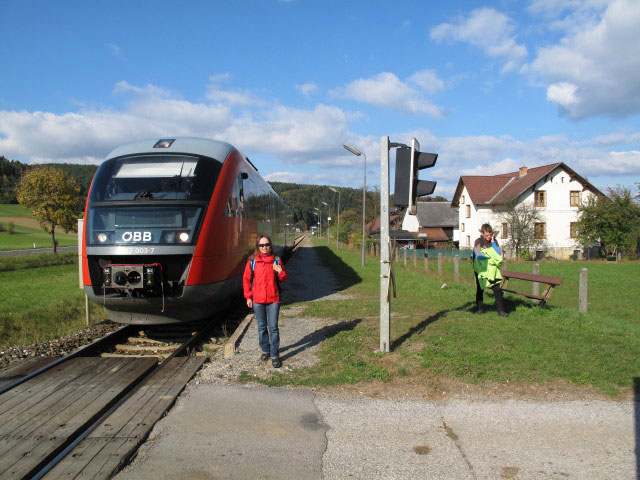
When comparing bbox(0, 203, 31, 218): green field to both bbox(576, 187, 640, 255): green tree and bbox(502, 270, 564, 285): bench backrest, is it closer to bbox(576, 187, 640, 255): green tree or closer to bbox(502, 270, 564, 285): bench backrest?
bbox(576, 187, 640, 255): green tree

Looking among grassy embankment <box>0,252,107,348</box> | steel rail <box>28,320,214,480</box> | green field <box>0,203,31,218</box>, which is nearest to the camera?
steel rail <box>28,320,214,480</box>

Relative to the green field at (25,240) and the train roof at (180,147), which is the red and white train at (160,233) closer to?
the train roof at (180,147)

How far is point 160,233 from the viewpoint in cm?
760

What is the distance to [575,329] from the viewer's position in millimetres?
7867

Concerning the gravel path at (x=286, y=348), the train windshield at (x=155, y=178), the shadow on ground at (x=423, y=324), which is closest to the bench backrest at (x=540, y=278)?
the shadow on ground at (x=423, y=324)

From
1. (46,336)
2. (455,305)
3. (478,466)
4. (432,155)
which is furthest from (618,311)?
(46,336)

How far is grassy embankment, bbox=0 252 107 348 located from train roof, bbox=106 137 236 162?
12.5 ft

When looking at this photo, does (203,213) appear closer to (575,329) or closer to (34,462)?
(34,462)

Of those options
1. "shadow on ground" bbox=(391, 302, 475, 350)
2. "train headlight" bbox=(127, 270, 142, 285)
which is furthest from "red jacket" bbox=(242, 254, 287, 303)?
"train headlight" bbox=(127, 270, 142, 285)

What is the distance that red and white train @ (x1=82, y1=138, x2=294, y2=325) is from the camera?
7.52 meters

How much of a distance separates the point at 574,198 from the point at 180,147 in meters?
44.3

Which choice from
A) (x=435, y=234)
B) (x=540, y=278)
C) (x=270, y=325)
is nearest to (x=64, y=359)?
(x=270, y=325)

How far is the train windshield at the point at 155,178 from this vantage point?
802 centimetres

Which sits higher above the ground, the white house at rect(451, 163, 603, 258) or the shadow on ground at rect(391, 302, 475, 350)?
the white house at rect(451, 163, 603, 258)
